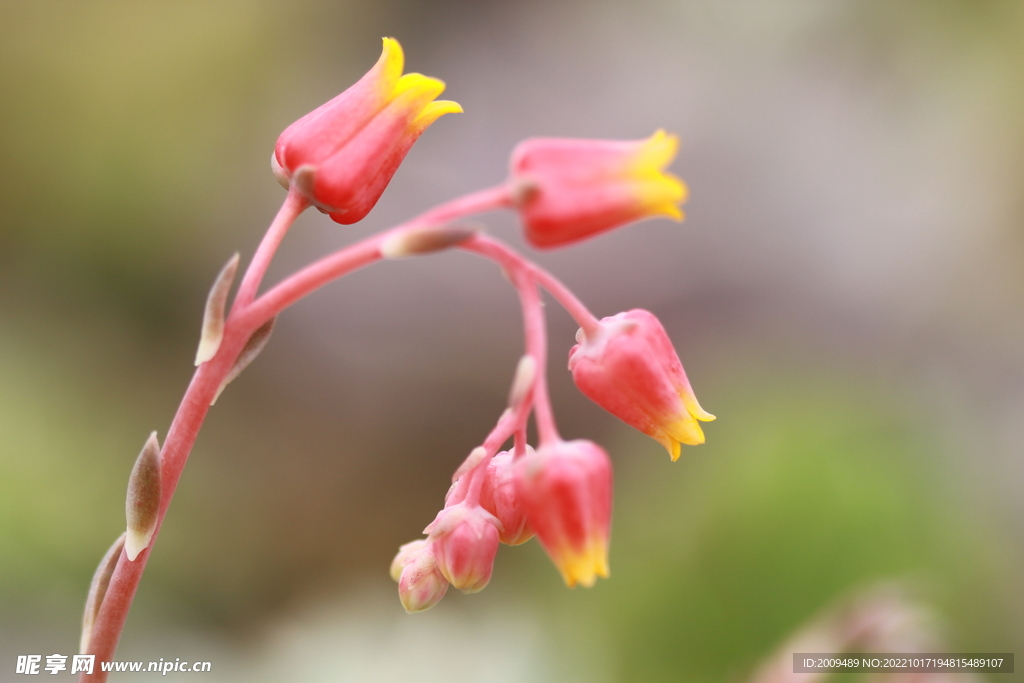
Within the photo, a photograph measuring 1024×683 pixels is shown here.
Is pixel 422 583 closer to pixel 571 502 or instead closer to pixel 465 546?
pixel 465 546

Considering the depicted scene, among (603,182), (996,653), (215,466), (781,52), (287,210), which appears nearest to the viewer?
(603,182)

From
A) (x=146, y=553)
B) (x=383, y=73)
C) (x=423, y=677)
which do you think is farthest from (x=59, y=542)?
(x=383, y=73)

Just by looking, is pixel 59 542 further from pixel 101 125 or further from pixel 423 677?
pixel 101 125

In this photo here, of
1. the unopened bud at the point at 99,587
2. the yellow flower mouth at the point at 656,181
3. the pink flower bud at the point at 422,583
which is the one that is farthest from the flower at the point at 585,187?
the unopened bud at the point at 99,587

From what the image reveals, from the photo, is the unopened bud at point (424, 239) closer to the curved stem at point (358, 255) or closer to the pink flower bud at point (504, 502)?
the curved stem at point (358, 255)

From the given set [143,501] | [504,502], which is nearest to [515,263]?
[504,502]
